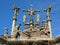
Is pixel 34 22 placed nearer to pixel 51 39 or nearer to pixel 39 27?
pixel 39 27

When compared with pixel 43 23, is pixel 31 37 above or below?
below

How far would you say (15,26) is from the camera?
15266 millimetres

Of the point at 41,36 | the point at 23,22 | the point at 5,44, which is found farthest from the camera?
the point at 23,22

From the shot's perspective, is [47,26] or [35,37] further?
[47,26]

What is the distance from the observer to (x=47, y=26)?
49.9 ft

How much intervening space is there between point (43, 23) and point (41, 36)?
1474 mm

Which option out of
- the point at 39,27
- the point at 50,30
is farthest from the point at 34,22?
the point at 50,30

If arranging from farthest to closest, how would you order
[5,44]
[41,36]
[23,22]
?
[23,22], [41,36], [5,44]

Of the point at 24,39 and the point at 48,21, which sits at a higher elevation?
the point at 48,21

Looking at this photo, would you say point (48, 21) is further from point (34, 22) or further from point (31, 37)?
point (31, 37)

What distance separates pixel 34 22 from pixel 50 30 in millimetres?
1647

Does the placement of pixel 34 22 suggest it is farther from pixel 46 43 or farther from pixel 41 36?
pixel 46 43

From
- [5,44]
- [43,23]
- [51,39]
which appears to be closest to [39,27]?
[43,23]

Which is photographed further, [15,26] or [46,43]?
[15,26]
